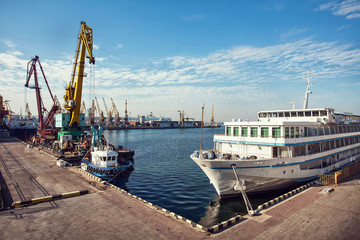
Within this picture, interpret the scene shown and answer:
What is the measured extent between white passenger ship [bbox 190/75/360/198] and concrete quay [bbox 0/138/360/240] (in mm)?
3459

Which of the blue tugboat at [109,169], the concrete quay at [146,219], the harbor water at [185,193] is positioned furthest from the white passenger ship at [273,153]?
the blue tugboat at [109,169]

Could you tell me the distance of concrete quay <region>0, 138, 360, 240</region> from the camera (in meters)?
13.6

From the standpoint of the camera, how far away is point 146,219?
1580 centimetres

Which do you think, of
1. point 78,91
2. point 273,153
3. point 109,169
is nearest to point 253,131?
point 273,153

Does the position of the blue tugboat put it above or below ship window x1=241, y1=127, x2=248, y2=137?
below

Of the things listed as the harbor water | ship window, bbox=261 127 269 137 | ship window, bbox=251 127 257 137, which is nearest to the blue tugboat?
the harbor water

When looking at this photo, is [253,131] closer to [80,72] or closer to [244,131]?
[244,131]

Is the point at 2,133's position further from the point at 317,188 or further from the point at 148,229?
the point at 317,188

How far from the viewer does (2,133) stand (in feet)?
336

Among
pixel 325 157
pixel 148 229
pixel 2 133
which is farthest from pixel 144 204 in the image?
pixel 2 133

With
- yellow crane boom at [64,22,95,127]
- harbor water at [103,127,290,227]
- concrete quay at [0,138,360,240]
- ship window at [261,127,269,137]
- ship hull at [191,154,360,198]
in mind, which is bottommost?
harbor water at [103,127,290,227]

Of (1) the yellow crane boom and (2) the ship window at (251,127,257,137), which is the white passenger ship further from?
(1) the yellow crane boom

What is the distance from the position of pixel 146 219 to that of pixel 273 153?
16435mm

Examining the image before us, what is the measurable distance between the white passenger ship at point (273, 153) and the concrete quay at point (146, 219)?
346cm
